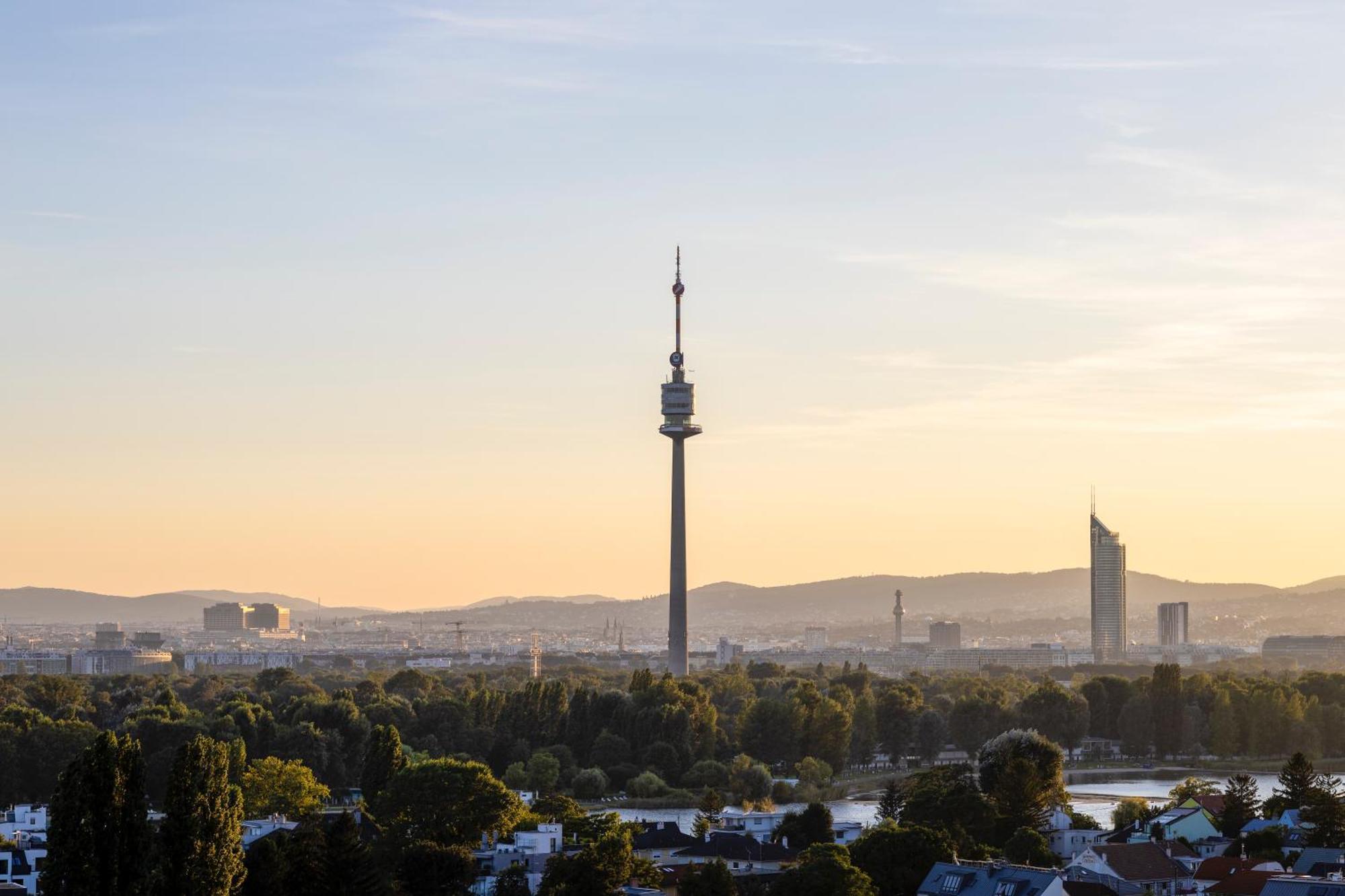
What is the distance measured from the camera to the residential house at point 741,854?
A: 51.8 m

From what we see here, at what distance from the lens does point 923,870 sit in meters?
47.8

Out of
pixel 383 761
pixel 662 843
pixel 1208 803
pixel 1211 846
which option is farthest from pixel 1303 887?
pixel 383 761

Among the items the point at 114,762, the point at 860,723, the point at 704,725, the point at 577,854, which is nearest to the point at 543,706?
the point at 704,725

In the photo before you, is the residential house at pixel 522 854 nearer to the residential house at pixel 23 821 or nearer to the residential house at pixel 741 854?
the residential house at pixel 741 854

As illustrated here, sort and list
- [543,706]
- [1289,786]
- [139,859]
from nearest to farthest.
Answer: [139,859]
[1289,786]
[543,706]

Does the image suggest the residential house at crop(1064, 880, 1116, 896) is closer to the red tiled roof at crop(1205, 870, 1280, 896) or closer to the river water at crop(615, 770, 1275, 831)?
the red tiled roof at crop(1205, 870, 1280, 896)

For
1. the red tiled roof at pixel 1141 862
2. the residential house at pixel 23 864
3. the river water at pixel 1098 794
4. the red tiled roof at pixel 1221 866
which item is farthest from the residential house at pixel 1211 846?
the residential house at pixel 23 864

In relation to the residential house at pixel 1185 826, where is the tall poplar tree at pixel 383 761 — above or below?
above

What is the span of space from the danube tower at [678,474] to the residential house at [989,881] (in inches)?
3366

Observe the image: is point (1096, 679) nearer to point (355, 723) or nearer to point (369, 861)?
point (355, 723)

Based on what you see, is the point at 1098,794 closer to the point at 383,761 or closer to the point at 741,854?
the point at 383,761

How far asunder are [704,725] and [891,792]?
25909 mm

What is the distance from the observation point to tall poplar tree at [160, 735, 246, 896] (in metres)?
38.8

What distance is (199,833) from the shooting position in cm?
3894
